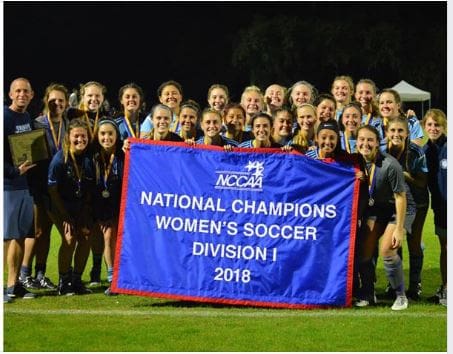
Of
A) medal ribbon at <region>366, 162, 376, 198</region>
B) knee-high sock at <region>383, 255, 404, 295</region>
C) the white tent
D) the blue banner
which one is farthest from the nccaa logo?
the white tent

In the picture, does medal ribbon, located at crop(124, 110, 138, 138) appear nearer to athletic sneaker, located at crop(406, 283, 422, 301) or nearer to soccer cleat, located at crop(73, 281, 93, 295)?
soccer cleat, located at crop(73, 281, 93, 295)

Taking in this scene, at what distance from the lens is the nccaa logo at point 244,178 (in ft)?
27.3

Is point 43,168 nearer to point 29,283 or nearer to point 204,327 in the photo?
point 29,283

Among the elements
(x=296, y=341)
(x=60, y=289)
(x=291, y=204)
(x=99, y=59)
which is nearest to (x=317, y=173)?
(x=291, y=204)

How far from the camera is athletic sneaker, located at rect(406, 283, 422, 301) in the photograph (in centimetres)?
880

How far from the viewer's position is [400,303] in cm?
822

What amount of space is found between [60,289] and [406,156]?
307cm

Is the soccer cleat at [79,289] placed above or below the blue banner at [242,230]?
below

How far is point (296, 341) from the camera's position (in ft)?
23.0

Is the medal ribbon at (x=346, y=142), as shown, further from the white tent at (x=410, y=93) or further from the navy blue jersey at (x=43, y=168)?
the white tent at (x=410, y=93)

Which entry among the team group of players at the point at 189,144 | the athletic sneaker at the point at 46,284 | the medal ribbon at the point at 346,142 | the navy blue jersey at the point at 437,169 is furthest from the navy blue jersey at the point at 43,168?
the navy blue jersey at the point at 437,169

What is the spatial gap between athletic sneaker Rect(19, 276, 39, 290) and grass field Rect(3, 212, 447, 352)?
588mm

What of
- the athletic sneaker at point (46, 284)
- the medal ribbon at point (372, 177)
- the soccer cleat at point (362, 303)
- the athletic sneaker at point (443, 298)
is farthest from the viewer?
the athletic sneaker at point (46, 284)

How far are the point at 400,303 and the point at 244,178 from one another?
5.02 feet
